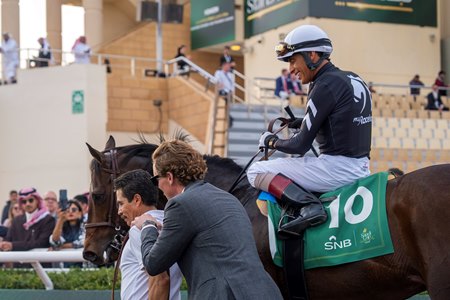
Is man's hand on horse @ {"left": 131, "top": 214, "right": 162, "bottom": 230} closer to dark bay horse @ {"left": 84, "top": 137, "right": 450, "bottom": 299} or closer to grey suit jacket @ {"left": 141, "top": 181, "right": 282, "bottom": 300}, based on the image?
grey suit jacket @ {"left": 141, "top": 181, "right": 282, "bottom": 300}

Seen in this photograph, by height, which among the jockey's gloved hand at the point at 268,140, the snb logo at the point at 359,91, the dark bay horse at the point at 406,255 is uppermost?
the snb logo at the point at 359,91

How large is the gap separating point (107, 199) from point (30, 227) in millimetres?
4942

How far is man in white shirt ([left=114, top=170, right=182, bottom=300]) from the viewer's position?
4656 mm

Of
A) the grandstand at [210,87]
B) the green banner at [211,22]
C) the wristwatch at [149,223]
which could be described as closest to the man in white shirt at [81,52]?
the grandstand at [210,87]

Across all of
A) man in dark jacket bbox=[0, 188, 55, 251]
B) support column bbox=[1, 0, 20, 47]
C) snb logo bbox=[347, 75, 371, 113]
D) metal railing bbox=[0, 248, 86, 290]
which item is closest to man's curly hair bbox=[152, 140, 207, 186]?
snb logo bbox=[347, 75, 371, 113]

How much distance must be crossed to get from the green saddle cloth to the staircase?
12916 millimetres

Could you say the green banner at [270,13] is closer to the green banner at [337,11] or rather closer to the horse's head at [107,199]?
the green banner at [337,11]

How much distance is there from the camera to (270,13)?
2538 centimetres

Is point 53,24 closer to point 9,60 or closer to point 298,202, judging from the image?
point 9,60

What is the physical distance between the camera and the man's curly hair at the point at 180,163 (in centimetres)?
432

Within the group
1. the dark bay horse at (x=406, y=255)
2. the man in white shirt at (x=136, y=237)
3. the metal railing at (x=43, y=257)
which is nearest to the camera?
the man in white shirt at (x=136, y=237)

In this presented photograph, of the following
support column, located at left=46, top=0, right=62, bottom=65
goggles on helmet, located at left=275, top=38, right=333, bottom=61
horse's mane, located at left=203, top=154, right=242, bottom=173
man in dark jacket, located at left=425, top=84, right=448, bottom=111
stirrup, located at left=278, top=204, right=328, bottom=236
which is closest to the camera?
stirrup, located at left=278, top=204, right=328, bottom=236

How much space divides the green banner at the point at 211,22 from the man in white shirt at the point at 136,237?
867 inches

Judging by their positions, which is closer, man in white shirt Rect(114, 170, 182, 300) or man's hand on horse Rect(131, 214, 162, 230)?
man's hand on horse Rect(131, 214, 162, 230)
